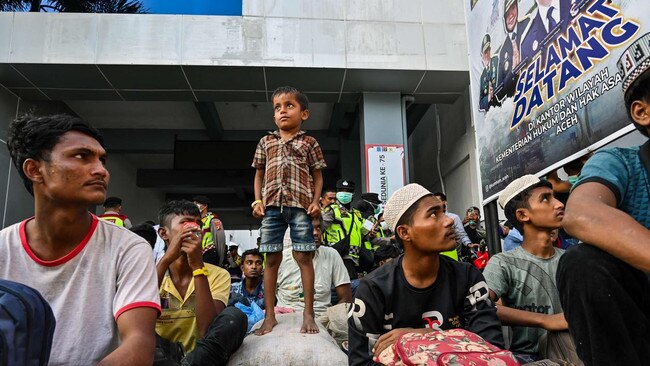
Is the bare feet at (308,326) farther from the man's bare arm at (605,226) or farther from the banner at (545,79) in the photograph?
the banner at (545,79)

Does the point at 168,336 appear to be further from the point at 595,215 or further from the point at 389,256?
the point at 389,256

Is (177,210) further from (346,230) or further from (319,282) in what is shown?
(346,230)

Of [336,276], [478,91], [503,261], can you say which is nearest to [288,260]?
[336,276]

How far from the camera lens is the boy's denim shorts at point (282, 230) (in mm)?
3174

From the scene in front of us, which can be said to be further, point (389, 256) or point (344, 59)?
point (344, 59)

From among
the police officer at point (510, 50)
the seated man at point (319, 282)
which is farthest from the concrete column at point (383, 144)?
the seated man at point (319, 282)

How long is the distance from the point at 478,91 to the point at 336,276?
7.90ft

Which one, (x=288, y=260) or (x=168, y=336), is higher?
(x=288, y=260)

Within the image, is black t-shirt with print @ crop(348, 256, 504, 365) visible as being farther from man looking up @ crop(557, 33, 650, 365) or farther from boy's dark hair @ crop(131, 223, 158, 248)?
boy's dark hair @ crop(131, 223, 158, 248)

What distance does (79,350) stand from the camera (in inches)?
57.0

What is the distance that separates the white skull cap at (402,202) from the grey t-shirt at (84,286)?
117 centimetres

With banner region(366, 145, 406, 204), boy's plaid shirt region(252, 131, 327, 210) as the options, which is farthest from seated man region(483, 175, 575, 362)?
banner region(366, 145, 406, 204)

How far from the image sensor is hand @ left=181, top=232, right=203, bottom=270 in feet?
8.45

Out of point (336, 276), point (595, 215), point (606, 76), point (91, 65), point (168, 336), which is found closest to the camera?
point (595, 215)
